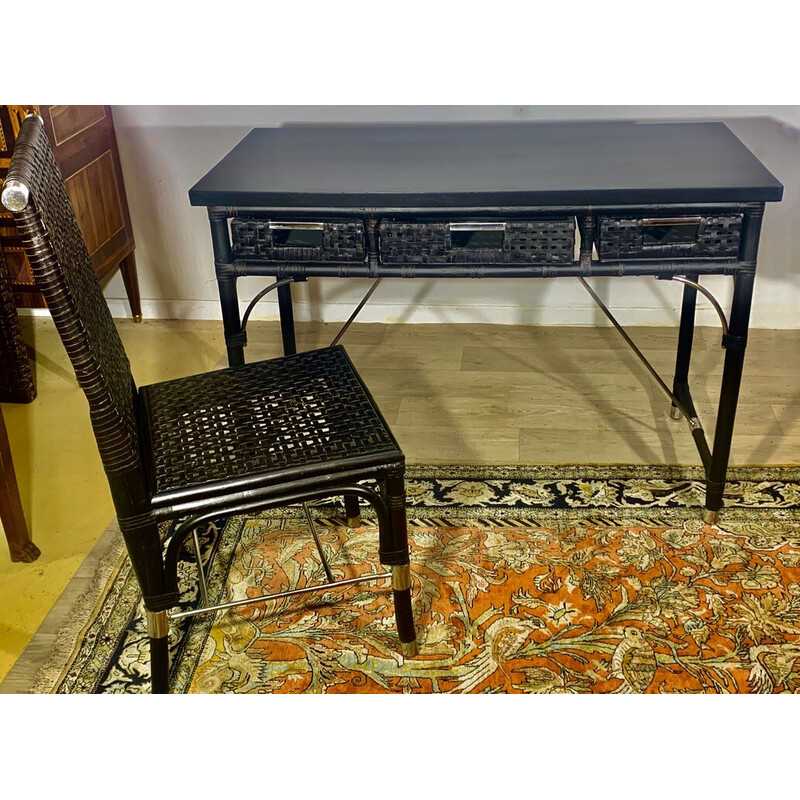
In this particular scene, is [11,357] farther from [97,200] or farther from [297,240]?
[297,240]

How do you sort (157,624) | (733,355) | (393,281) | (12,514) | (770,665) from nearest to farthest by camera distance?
(157,624) → (770,665) → (733,355) → (12,514) → (393,281)

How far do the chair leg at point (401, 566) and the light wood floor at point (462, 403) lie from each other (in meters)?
0.70

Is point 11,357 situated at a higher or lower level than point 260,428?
lower

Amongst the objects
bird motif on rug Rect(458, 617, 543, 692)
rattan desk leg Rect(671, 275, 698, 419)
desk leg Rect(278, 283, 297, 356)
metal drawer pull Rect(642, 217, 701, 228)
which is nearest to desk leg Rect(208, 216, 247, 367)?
desk leg Rect(278, 283, 297, 356)

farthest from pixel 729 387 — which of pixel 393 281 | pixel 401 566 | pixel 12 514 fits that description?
pixel 12 514

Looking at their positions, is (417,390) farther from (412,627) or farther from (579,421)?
(412,627)

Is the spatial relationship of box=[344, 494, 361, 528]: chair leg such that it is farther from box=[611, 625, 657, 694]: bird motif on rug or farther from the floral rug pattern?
box=[611, 625, 657, 694]: bird motif on rug

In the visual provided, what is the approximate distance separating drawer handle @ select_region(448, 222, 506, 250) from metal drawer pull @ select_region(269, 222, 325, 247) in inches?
10.7

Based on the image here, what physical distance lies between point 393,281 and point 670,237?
1392mm

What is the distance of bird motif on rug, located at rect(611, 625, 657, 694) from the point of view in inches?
65.8

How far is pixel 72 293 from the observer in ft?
4.27

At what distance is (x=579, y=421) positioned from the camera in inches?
98.7

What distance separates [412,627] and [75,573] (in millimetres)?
797

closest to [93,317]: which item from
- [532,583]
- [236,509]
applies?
[236,509]
